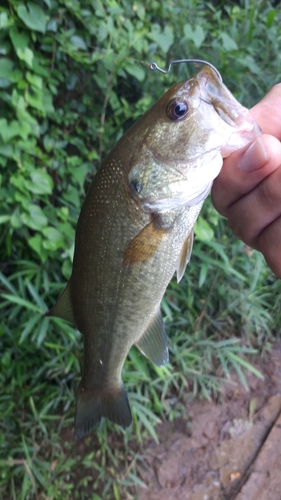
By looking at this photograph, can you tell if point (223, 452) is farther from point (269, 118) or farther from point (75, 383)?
point (269, 118)

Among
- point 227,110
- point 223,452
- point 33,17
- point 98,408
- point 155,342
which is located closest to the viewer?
point 227,110

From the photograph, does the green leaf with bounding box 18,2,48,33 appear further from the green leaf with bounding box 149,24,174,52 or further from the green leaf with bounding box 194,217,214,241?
the green leaf with bounding box 194,217,214,241

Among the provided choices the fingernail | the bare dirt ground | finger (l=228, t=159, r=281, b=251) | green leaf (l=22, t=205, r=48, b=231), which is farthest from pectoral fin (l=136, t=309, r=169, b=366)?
the bare dirt ground

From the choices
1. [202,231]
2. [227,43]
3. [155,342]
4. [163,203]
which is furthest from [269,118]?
[227,43]

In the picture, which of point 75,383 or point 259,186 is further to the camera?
point 75,383

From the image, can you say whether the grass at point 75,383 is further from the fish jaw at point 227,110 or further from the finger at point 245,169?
the fish jaw at point 227,110

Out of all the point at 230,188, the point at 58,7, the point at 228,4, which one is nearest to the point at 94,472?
the point at 230,188
